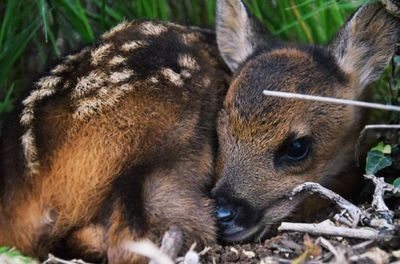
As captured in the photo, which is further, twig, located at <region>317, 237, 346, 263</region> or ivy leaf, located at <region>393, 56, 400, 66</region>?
ivy leaf, located at <region>393, 56, 400, 66</region>

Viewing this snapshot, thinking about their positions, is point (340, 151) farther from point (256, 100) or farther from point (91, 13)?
point (91, 13)

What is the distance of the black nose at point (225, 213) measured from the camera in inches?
177

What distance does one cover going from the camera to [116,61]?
464 cm

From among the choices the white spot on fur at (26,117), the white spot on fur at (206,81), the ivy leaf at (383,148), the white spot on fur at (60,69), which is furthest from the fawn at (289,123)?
the white spot on fur at (26,117)

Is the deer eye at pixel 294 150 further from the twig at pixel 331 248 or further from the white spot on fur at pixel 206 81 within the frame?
the twig at pixel 331 248

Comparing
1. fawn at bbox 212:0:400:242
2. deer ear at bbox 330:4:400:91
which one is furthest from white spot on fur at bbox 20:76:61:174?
deer ear at bbox 330:4:400:91

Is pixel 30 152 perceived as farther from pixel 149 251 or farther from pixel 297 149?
pixel 297 149

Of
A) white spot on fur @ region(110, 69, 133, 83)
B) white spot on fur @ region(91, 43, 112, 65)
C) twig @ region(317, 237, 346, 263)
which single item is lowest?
twig @ region(317, 237, 346, 263)

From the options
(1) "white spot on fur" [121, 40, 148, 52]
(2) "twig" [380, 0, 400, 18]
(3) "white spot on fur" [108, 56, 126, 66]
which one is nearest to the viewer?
(3) "white spot on fur" [108, 56, 126, 66]

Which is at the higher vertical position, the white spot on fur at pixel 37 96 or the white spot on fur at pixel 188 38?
the white spot on fur at pixel 37 96

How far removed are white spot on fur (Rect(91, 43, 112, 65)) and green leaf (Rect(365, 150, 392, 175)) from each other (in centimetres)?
149

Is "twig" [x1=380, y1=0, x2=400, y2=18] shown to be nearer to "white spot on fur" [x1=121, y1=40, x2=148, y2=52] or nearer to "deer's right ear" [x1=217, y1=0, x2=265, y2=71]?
"deer's right ear" [x1=217, y1=0, x2=265, y2=71]

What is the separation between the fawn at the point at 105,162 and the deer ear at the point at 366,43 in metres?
1.12

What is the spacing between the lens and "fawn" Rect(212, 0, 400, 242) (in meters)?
4.72
